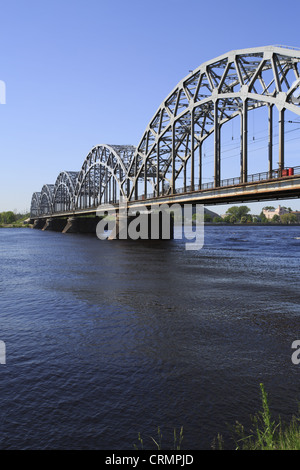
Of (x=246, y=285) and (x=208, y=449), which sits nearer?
(x=208, y=449)

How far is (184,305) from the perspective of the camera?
819 inches

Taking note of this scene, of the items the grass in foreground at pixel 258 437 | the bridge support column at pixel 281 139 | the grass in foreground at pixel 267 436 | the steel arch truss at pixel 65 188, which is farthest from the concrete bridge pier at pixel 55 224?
the grass in foreground at pixel 267 436

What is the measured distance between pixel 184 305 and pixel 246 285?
8.15 metres

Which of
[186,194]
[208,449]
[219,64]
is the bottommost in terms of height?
[208,449]

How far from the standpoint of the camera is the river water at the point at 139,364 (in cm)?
842

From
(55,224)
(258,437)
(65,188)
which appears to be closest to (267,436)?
(258,437)

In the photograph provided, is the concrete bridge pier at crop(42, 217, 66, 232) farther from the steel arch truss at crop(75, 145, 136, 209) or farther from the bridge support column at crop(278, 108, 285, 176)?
the bridge support column at crop(278, 108, 285, 176)

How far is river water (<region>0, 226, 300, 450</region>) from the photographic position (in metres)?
8.42

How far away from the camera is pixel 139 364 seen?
11953 mm

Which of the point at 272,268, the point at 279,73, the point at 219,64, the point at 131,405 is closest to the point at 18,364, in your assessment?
the point at 131,405

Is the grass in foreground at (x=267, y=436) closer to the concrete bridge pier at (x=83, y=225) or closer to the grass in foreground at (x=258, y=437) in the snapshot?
the grass in foreground at (x=258, y=437)

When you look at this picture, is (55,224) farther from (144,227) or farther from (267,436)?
(267,436)
